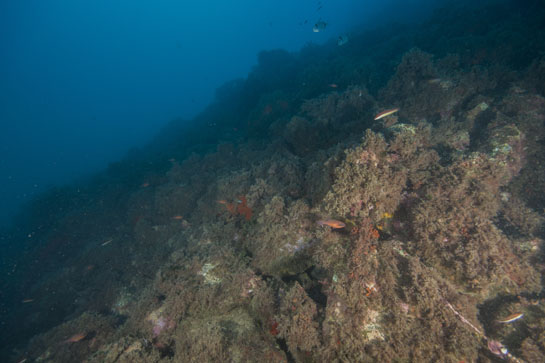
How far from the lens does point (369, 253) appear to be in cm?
341

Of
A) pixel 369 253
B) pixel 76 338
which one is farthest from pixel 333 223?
pixel 76 338

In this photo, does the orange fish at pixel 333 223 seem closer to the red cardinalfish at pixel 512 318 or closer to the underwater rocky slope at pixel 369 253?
the underwater rocky slope at pixel 369 253

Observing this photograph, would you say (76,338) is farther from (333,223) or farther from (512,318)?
(512,318)

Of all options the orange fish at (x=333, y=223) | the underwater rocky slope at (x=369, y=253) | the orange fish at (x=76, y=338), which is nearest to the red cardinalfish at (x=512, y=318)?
the underwater rocky slope at (x=369, y=253)

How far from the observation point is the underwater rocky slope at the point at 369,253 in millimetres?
3172

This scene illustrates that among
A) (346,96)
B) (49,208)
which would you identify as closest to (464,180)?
(346,96)

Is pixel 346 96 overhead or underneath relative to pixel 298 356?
overhead

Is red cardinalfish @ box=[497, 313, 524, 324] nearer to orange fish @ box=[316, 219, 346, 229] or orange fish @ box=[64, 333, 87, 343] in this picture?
orange fish @ box=[316, 219, 346, 229]

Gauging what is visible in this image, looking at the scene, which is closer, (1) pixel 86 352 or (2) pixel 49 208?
(1) pixel 86 352

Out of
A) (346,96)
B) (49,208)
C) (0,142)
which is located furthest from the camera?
(0,142)

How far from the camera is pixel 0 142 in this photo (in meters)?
95.8

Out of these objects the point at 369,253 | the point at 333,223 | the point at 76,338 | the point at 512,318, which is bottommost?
the point at 512,318

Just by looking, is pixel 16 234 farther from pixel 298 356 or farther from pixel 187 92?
pixel 187 92

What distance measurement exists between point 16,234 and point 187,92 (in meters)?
127
